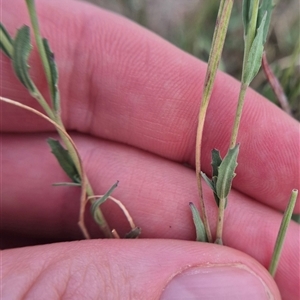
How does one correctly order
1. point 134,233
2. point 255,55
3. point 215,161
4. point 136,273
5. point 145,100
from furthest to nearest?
point 145,100
point 134,233
point 136,273
point 215,161
point 255,55

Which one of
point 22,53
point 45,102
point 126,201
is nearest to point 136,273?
point 126,201

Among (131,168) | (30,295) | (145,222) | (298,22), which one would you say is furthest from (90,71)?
(298,22)

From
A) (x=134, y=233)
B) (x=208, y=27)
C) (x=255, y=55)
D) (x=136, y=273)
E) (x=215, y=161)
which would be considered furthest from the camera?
(x=208, y=27)

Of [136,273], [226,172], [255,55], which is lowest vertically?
[136,273]

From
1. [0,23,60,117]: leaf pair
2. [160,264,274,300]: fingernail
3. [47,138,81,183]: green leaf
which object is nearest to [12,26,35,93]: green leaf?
[0,23,60,117]: leaf pair

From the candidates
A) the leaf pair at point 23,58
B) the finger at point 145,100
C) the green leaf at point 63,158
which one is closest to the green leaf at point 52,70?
the leaf pair at point 23,58

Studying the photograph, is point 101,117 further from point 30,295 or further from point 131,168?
point 30,295

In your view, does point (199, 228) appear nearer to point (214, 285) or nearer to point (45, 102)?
point (214, 285)

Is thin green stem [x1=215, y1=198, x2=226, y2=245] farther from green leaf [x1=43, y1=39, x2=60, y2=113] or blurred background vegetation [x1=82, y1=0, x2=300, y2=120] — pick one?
blurred background vegetation [x1=82, y1=0, x2=300, y2=120]

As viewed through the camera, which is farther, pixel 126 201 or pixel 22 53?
pixel 126 201
